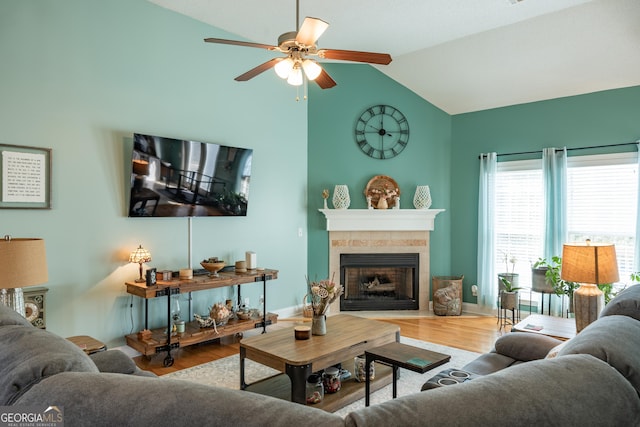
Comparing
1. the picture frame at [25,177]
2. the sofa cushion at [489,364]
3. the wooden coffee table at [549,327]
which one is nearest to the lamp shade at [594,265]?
the wooden coffee table at [549,327]

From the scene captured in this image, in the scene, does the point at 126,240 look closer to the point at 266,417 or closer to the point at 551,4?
the point at 266,417

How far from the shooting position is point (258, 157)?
5238 millimetres

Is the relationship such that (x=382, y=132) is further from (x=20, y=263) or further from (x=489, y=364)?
(x=20, y=263)

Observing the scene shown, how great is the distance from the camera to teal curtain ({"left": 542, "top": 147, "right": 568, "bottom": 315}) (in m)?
5.20

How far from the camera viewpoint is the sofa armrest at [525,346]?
281cm

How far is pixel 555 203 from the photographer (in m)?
5.23

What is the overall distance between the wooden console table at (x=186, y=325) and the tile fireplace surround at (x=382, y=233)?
150 cm

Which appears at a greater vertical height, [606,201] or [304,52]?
[304,52]

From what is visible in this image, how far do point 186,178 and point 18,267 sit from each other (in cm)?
210

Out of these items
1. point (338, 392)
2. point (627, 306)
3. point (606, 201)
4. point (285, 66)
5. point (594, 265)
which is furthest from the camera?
point (606, 201)

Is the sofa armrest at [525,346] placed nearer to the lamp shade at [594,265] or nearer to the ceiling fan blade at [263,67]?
the lamp shade at [594,265]

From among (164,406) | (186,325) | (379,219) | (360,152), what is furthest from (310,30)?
(379,219)

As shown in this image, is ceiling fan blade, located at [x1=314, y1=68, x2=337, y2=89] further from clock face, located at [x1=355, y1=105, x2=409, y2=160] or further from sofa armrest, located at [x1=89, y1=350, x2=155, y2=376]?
clock face, located at [x1=355, y1=105, x2=409, y2=160]

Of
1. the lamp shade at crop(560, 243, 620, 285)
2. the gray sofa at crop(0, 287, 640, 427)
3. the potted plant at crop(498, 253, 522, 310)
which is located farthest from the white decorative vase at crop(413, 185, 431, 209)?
the gray sofa at crop(0, 287, 640, 427)
